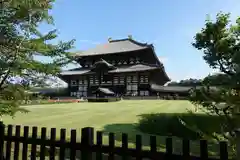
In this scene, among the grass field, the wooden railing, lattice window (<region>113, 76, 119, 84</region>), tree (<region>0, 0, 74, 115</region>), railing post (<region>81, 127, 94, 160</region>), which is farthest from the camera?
lattice window (<region>113, 76, 119, 84</region>)

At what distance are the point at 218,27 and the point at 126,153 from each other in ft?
34.0

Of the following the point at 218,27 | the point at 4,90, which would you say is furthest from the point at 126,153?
the point at 218,27

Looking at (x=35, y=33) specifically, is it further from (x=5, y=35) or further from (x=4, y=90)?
(x=4, y=90)

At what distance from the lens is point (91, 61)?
52.4m

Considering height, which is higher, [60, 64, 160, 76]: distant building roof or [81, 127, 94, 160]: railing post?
[60, 64, 160, 76]: distant building roof

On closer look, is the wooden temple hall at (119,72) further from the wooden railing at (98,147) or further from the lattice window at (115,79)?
the wooden railing at (98,147)

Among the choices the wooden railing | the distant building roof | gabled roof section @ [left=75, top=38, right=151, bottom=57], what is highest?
gabled roof section @ [left=75, top=38, right=151, bottom=57]

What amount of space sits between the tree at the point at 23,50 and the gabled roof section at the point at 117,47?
141 ft

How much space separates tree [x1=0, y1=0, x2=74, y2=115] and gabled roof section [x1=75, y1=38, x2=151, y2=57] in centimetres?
4286

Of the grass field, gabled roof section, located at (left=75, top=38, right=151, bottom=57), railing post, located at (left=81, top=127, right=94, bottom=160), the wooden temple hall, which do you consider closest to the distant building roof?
the wooden temple hall

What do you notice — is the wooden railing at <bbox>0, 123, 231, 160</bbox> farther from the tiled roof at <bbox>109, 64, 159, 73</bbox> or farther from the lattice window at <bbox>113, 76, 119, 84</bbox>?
the lattice window at <bbox>113, 76, 119, 84</bbox>

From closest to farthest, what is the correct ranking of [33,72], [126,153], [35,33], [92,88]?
[126,153] < [33,72] < [35,33] < [92,88]

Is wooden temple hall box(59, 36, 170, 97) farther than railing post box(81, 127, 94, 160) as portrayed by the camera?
Yes

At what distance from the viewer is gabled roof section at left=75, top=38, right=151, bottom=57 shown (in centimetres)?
4869
